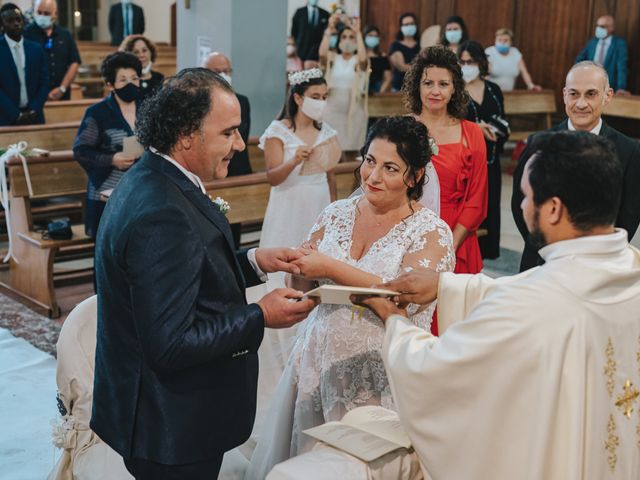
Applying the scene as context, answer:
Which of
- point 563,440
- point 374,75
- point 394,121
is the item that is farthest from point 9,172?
point 374,75

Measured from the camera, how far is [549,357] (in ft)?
7.13

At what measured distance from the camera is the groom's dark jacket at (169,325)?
88.4 inches

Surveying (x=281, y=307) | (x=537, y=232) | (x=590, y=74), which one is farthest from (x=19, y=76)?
(x=537, y=232)

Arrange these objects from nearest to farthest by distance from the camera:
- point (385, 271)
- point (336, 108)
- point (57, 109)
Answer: point (385, 271) < point (57, 109) < point (336, 108)

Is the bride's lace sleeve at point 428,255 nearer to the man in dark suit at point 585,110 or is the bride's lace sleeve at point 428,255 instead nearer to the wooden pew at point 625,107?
the man in dark suit at point 585,110

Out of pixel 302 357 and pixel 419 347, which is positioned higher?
pixel 419 347

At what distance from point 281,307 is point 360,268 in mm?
652

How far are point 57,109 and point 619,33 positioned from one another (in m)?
7.70

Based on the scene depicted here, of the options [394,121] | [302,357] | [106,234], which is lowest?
[302,357]

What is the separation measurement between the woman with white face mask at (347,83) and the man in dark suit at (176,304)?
7.50m

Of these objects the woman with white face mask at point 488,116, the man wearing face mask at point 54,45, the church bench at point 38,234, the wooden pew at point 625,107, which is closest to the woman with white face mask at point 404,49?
the wooden pew at point 625,107

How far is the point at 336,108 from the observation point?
9.95 metres

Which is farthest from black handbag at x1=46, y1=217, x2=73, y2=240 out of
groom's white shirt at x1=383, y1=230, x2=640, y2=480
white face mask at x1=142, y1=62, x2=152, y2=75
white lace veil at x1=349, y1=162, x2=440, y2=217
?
groom's white shirt at x1=383, y1=230, x2=640, y2=480

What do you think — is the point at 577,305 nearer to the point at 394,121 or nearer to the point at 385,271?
the point at 385,271
